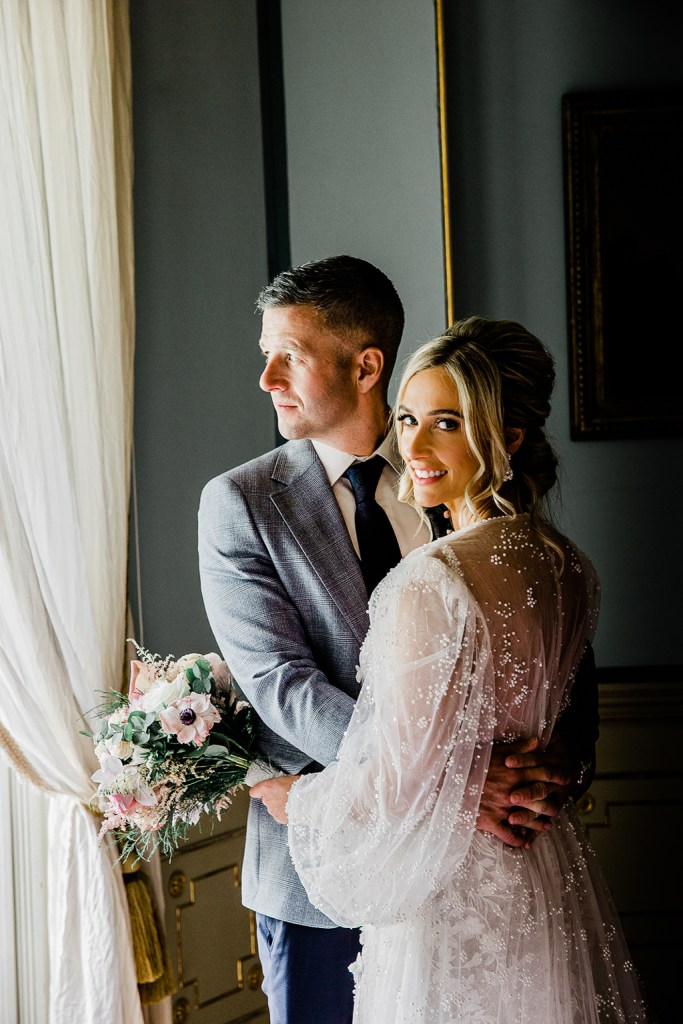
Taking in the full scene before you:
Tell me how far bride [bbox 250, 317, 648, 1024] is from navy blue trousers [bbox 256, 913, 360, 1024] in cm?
33

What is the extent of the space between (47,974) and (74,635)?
0.82 metres

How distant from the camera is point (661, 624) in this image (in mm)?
3025

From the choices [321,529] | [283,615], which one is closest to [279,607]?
[283,615]

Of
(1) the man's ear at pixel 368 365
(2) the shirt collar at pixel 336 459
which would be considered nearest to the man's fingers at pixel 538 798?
(2) the shirt collar at pixel 336 459

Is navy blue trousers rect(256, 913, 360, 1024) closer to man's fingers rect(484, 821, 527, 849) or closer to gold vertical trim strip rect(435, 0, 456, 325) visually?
man's fingers rect(484, 821, 527, 849)

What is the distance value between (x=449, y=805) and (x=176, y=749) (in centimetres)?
62

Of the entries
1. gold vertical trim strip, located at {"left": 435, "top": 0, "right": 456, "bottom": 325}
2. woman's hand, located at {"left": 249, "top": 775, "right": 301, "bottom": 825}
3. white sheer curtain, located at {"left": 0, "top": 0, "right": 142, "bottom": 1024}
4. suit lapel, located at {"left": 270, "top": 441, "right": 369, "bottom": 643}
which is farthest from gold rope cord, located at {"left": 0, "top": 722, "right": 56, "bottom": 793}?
gold vertical trim strip, located at {"left": 435, "top": 0, "right": 456, "bottom": 325}

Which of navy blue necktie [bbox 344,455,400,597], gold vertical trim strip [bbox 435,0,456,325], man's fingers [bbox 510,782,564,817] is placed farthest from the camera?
gold vertical trim strip [bbox 435,0,456,325]

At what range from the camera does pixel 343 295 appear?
2.16 metres

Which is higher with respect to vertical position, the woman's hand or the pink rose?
the pink rose

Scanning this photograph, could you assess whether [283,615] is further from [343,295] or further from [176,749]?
[343,295]

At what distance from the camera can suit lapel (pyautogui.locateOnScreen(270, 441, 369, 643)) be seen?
6.69 feet

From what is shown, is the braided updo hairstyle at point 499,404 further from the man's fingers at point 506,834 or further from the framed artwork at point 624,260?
the framed artwork at point 624,260

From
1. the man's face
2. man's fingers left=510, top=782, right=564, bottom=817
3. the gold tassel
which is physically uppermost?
the man's face
